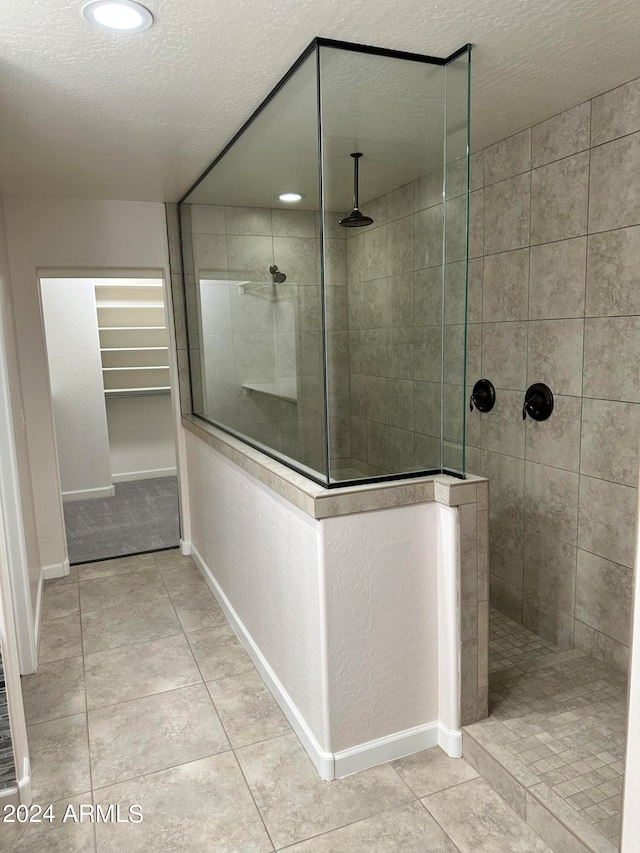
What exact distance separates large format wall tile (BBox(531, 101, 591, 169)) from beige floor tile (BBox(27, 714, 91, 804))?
298 centimetres

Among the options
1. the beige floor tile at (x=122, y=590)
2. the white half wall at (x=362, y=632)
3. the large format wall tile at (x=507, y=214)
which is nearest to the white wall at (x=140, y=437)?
the beige floor tile at (x=122, y=590)

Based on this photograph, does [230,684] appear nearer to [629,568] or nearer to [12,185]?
[629,568]

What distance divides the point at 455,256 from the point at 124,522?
13.3 feet

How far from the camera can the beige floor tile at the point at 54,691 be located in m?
2.61

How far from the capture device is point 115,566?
167 inches

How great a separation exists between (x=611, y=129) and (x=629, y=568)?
1.65m

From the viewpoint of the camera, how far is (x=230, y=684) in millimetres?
2777

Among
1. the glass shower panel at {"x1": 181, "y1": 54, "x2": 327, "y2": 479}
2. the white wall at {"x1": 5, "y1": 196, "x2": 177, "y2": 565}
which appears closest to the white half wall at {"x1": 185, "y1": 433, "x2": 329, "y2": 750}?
the glass shower panel at {"x1": 181, "y1": 54, "x2": 327, "y2": 479}

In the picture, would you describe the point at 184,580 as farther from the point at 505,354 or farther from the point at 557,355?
the point at 557,355

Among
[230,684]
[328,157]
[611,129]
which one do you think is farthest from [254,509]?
[611,129]

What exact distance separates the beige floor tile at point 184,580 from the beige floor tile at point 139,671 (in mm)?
582

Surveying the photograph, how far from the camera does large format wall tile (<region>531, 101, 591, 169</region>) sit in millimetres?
2410

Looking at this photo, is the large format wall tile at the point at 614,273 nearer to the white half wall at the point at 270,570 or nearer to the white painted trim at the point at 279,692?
the white half wall at the point at 270,570

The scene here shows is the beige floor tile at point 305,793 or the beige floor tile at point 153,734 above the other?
the beige floor tile at point 305,793
